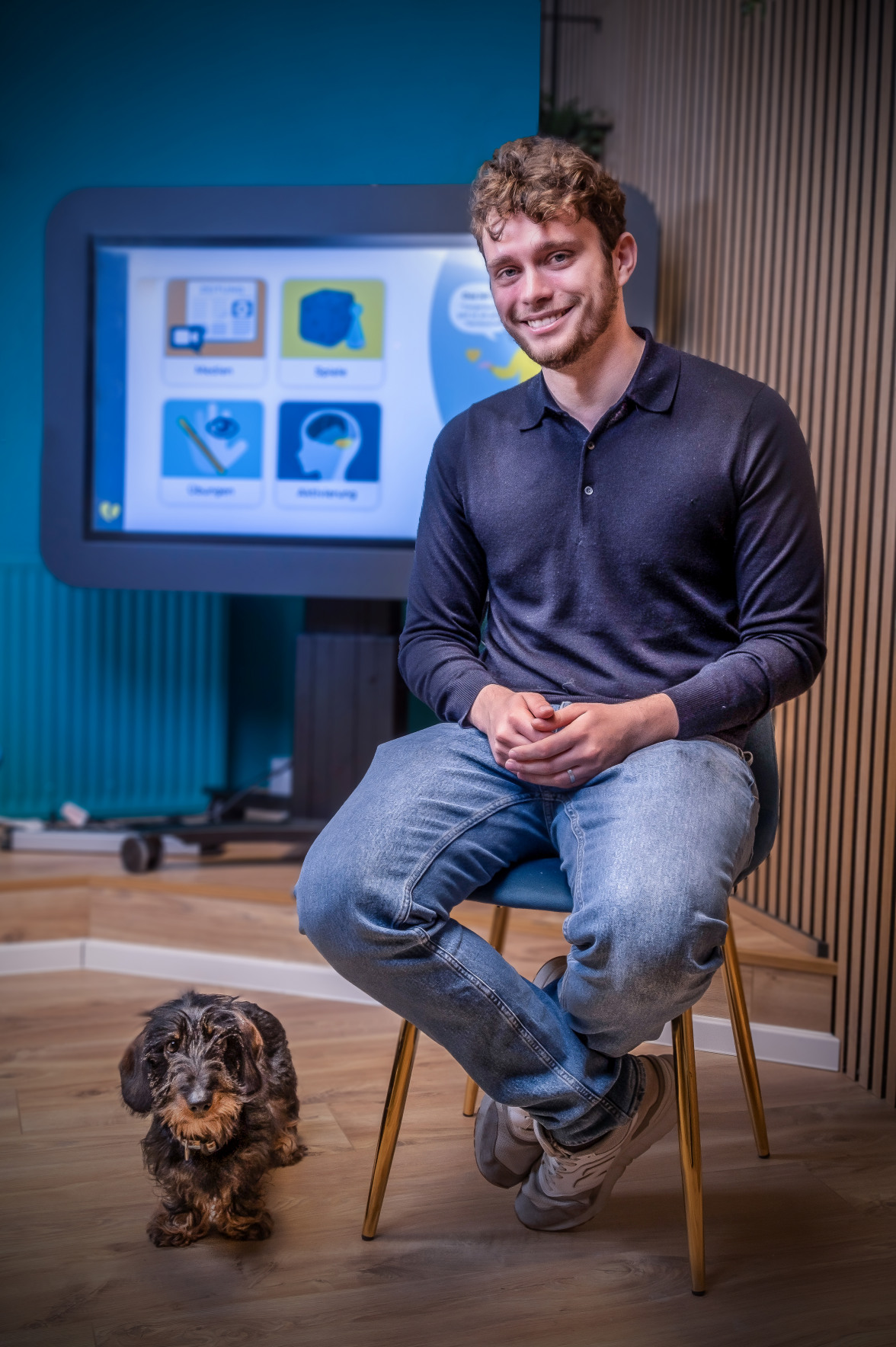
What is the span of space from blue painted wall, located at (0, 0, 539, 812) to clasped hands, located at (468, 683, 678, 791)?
1.55m

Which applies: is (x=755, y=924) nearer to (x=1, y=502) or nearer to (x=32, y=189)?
(x=1, y=502)

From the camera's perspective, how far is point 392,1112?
1401 millimetres

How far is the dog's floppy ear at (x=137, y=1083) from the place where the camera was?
1.41 m

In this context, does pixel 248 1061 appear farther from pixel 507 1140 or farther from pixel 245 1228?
pixel 507 1140

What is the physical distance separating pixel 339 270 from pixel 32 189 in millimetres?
884

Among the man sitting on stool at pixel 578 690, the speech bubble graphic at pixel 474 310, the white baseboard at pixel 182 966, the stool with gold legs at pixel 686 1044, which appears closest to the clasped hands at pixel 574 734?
the man sitting on stool at pixel 578 690

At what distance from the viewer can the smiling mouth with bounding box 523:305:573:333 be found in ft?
4.79

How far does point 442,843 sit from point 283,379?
54.2 inches

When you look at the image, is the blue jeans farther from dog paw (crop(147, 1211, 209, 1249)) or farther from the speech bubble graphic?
the speech bubble graphic

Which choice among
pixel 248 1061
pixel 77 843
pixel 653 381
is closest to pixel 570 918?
pixel 248 1061

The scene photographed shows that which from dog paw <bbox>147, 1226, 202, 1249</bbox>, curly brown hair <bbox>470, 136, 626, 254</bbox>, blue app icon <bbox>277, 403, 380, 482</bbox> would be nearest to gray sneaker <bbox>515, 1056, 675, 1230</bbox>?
dog paw <bbox>147, 1226, 202, 1249</bbox>

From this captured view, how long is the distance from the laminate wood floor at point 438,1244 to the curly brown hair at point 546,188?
1.16 m

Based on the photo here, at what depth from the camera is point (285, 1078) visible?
1.64 meters

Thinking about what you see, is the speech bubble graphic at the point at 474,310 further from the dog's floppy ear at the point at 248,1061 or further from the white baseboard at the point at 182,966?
the dog's floppy ear at the point at 248,1061
